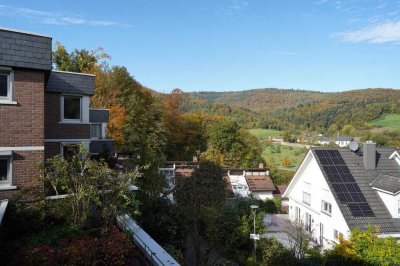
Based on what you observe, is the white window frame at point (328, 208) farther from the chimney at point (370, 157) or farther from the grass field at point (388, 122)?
the grass field at point (388, 122)

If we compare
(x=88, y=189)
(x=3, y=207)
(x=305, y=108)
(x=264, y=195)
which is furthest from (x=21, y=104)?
(x=305, y=108)

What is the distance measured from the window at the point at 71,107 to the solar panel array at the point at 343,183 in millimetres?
15878

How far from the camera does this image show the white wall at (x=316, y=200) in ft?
65.2

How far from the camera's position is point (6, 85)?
31.4ft

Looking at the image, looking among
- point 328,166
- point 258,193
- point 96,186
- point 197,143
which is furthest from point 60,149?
point 197,143

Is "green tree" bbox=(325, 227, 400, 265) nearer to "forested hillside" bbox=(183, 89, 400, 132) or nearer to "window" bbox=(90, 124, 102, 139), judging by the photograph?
"window" bbox=(90, 124, 102, 139)

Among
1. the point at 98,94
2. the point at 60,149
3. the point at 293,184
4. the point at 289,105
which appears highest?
the point at 289,105

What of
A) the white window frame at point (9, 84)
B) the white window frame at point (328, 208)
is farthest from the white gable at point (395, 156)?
the white window frame at point (9, 84)

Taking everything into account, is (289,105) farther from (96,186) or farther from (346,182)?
(96,186)

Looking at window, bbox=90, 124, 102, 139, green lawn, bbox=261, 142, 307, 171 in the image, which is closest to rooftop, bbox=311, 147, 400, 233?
window, bbox=90, 124, 102, 139

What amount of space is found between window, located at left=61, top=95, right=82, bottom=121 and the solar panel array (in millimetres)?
15878

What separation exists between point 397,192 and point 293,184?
9437mm

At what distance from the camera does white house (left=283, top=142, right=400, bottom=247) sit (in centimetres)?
1872

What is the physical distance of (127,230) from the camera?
26.9 feet
